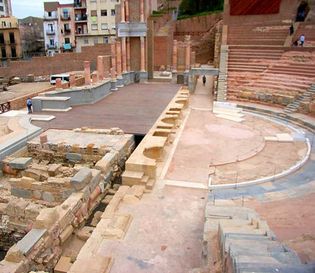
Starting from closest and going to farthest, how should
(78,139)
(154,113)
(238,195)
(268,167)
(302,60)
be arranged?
(238,195) < (268,167) < (78,139) < (154,113) < (302,60)

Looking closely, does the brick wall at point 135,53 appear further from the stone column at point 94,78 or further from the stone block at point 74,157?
the stone block at point 74,157

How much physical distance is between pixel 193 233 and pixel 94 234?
78.4 inches

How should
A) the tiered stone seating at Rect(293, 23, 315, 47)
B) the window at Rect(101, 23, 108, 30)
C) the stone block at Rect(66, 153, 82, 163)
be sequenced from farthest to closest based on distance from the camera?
the window at Rect(101, 23, 108, 30) → the tiered stone seating at Rect(293, 23, 315, 47) → the stone block at Rect(66, 153, 82, 163)

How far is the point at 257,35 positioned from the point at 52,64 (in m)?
Result: 23.9

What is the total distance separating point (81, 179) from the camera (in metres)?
7.91

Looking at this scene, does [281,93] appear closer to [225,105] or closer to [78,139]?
[225,105]

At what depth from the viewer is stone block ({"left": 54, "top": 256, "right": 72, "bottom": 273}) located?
6.26 m

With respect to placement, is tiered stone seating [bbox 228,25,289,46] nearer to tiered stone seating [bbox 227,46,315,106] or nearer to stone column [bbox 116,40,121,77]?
tiered stone seating [bbox 227,46,315,106]

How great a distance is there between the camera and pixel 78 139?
11.0 metres

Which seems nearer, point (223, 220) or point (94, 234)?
point (223, 220)

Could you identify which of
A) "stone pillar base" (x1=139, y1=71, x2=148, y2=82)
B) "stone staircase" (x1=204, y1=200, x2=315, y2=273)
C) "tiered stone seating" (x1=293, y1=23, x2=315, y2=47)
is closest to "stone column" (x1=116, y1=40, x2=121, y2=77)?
"stone pillar base" (x1=139, y1=71, x2=148, y2=82)

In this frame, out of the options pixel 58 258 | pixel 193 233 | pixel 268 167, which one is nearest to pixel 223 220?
pixel 193 233

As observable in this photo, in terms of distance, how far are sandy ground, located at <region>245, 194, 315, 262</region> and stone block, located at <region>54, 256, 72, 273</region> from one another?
413 centimetres

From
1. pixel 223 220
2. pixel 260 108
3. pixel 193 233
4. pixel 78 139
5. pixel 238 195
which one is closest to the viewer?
pixel 223 220
